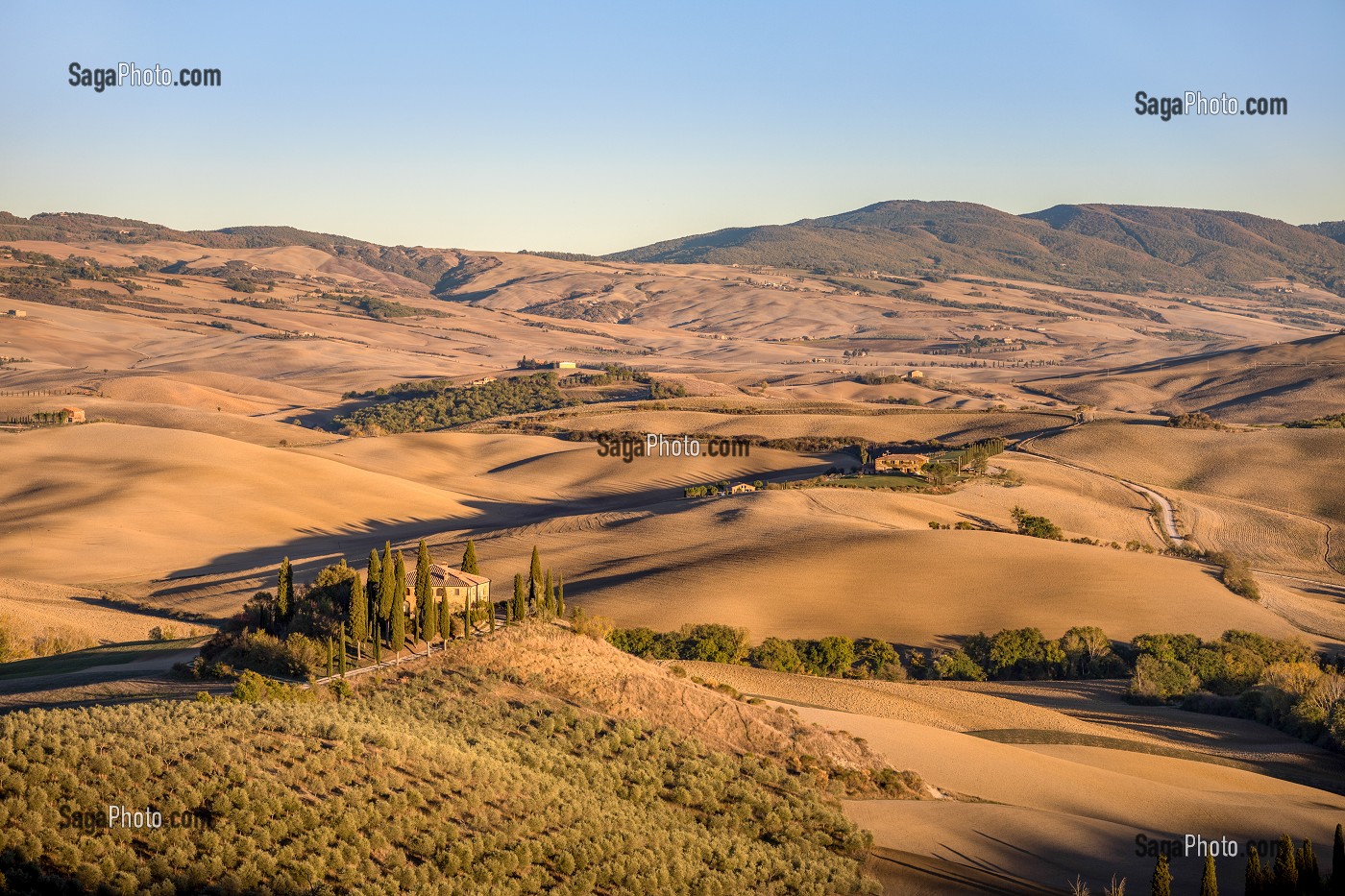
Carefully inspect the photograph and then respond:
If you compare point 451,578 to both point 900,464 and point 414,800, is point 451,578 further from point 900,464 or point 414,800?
point 900,464

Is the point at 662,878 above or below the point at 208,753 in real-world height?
below

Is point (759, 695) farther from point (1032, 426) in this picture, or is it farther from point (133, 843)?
point (1032, 426)

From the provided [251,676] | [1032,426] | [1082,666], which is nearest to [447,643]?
[251,676]

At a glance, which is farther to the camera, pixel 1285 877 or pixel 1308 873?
pixel 1308 873

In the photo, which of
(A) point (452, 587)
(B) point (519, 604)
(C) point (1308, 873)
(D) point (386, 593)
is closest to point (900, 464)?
(A) point (452, 587)

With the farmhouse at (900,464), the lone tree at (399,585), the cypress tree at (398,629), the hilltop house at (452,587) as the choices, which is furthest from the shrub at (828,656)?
the farmhouse at (900,464)

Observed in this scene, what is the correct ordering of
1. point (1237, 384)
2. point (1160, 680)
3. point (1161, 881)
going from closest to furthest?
point (1161, 881)
point (1160, 680)
point (1237, 384)
